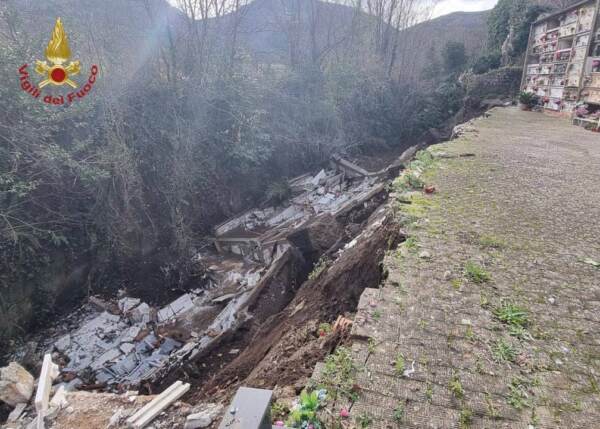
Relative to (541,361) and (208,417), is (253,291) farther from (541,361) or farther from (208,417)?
(541,361)

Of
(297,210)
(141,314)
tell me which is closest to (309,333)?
(141,314)

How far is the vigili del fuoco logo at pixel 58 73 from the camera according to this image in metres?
5.60

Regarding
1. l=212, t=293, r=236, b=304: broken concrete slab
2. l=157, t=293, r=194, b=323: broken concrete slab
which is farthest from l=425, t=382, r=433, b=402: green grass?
l=157, t=293, r=194, b=323: broken concrete slab

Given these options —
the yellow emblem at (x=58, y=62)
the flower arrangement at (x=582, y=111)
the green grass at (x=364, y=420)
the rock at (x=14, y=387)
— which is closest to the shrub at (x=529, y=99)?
the flower arrangement at (x=582, y=111)

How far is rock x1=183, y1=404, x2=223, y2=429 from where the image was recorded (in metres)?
1.84

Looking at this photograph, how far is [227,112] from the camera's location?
29.5ft

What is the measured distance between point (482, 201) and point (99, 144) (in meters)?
7.11

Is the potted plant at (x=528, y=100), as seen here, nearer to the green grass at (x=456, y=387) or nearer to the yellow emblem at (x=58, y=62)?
the green grass at (x=456, y=387)

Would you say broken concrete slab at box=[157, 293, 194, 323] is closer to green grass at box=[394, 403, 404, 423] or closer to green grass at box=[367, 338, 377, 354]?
green grass at box=[367, 338, 377, 354]

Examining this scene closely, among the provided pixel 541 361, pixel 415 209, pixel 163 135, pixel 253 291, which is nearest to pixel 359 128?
pixel 163 135

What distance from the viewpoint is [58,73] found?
19.6 ft

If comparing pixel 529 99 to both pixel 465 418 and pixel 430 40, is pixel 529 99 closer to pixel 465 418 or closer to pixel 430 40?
pixel 430 40

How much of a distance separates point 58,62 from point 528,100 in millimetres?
14222

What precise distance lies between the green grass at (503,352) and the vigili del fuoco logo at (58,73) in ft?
23.9
